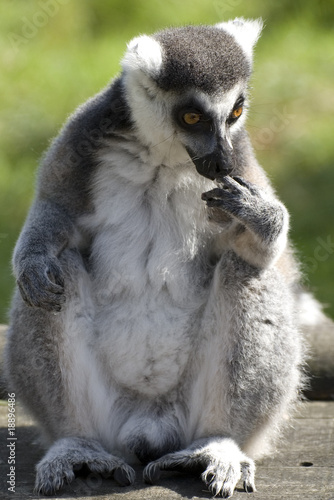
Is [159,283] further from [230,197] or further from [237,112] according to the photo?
[237,112]

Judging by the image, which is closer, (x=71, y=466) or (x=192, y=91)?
(x=71, y=466)

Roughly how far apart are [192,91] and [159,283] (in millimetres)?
1070

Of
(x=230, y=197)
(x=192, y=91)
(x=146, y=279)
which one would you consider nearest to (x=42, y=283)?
(x=146, y=279)

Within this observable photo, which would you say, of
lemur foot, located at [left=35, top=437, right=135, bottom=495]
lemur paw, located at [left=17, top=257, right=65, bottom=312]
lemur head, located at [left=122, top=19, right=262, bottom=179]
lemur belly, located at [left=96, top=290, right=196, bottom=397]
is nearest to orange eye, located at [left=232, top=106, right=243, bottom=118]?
lemur head, located at [left=122, top=19, right=262, bottom=179]

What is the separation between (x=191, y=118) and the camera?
15.1 feet

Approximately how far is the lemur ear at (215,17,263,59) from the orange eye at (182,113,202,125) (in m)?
0.66

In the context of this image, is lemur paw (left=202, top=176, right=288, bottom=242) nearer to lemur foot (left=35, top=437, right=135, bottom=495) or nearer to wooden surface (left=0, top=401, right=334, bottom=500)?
wooden surface (left=0, top=401, right=334, bottom=500)

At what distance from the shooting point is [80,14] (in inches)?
486

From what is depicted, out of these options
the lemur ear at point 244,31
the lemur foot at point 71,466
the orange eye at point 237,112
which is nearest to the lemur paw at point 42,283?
the lemur foot at point 71,466

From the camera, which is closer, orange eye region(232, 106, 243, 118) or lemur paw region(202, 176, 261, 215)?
lemur paw region(202, 176, 261, 215)

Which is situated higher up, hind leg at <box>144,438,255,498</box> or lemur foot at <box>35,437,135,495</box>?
hind leg at <box>144,438,255,498</box>

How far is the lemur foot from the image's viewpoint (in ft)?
14.1

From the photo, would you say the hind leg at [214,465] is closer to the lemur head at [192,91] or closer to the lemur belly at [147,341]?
the lemur belly at [147,341]

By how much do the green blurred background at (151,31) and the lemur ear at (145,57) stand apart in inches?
182
